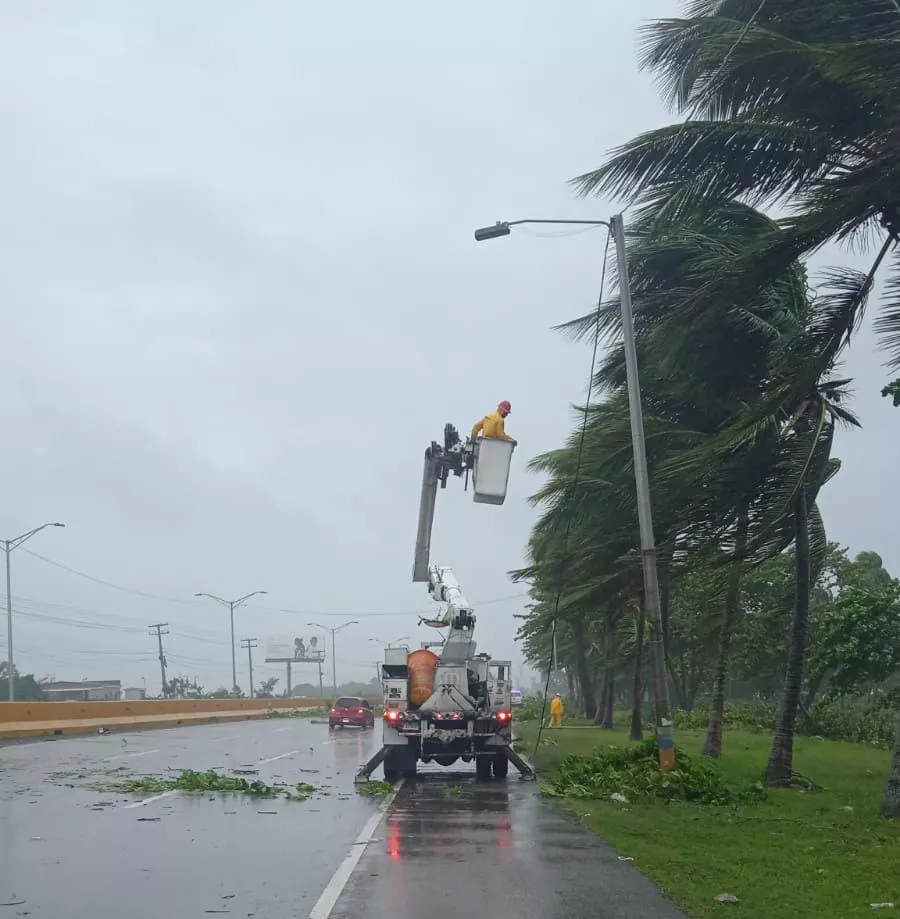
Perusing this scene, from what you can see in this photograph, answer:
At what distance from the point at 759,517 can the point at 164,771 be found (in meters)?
11.9

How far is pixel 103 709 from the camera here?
4025 centimetres

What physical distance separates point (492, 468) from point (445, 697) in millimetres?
4984

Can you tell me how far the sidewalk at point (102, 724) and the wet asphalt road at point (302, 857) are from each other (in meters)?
15.1

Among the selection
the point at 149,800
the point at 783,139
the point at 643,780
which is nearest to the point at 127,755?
the point at 149,800

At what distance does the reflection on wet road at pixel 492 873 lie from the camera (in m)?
8.30

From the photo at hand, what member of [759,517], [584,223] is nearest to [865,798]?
[759,517]

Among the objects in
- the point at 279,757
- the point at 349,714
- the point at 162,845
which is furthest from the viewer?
the point at 349,714

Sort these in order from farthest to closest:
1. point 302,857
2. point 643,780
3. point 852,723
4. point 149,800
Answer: point 852,723 < point 643,780 < point 149,800 < point 302,857

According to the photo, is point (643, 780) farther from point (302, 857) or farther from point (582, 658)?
point (582, 658)

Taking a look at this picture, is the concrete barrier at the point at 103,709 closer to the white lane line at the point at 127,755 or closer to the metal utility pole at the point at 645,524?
the white lane line at the point at 127,755

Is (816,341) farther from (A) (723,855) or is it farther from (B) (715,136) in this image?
(A) (723,855)

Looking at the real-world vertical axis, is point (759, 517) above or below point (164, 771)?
above

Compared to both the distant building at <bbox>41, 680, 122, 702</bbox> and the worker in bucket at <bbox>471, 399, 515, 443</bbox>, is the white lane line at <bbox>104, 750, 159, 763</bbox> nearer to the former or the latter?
the worker in bucket at <bbox>471, 399, 515, 443</bbox>

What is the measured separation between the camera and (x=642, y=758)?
679 inches
